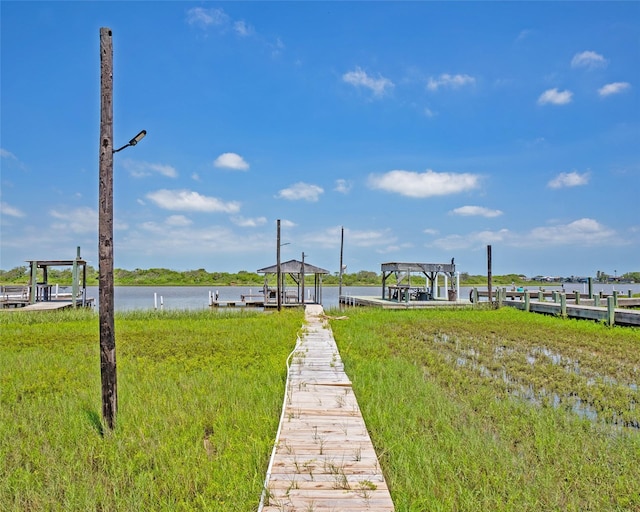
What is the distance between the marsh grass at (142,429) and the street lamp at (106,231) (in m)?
0.53

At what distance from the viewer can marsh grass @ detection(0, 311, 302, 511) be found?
11.2 ft

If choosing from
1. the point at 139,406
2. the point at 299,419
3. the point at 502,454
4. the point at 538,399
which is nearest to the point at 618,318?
the point at 538,399

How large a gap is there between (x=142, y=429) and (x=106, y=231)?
2.28 meters

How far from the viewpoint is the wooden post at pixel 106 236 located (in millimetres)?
4645

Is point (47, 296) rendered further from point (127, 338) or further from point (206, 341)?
point (206, 341)

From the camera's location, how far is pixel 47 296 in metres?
26.2

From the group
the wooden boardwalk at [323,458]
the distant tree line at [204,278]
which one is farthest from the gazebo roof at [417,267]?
the distant tree line at [204,278]

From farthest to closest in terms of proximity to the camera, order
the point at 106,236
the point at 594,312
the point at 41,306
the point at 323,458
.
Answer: the point at 41,306, the point at 594,312, the point at 106,236, the point at 323,458

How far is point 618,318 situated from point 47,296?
30.4 metres

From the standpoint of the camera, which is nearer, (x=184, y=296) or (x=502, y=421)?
(x=502, y=421)

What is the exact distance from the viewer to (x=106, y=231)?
15.3 feet

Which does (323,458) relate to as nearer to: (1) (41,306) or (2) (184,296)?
(1) (41,306)

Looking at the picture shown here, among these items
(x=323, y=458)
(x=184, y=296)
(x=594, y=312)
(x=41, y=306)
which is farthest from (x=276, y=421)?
(x=184, y=296)

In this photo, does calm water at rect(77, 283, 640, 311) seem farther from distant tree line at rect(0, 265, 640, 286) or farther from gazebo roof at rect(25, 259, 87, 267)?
distant tree line at rect(0, 265, 640, 286)
